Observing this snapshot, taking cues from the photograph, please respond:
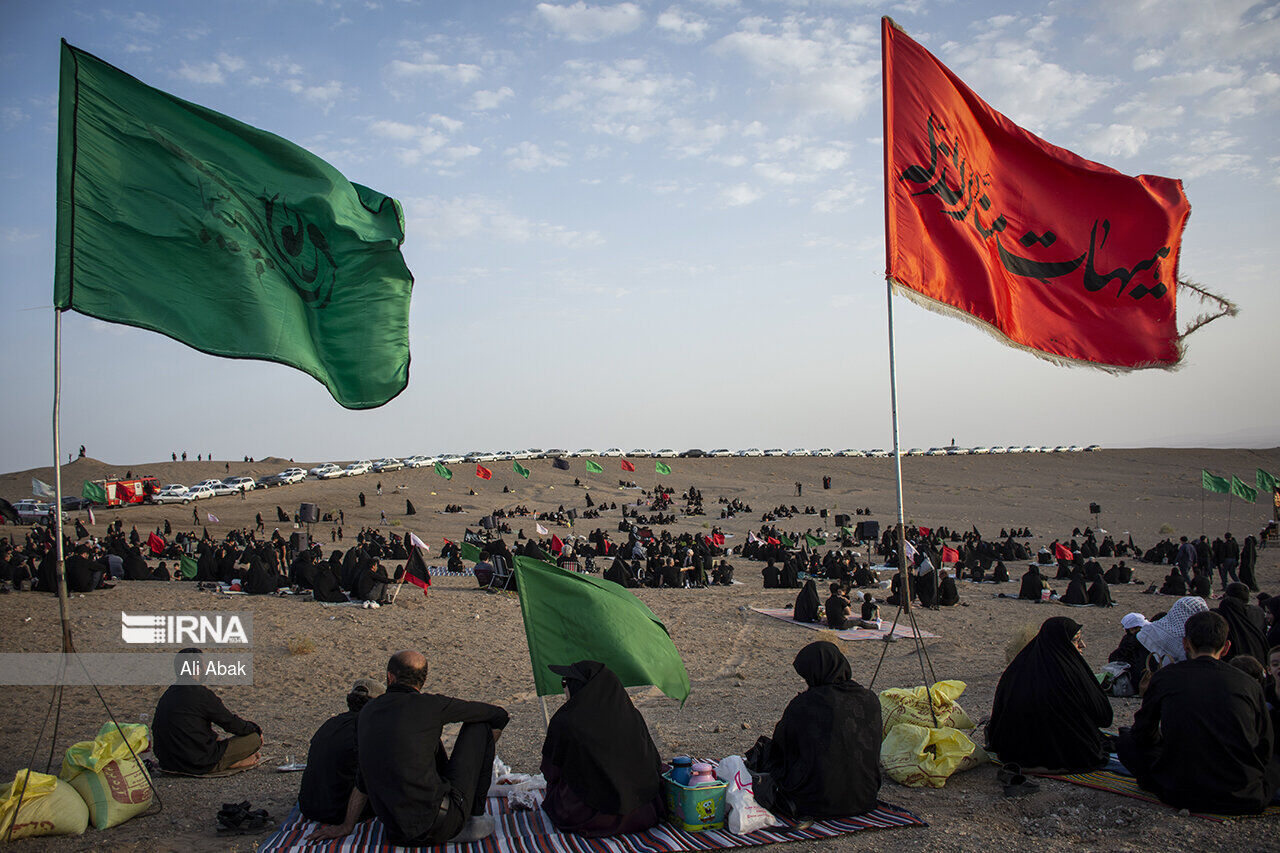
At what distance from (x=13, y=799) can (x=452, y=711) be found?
8.47ft

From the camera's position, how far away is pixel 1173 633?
6.29m

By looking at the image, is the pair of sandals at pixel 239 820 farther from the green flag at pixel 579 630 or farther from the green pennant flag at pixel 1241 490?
the green pennant flag at pixel 1241 490

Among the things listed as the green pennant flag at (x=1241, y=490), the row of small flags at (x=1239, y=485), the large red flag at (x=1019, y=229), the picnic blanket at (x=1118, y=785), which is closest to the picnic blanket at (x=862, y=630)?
the large red flag at (x=1019, y=229)

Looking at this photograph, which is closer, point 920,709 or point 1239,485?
point 920,709

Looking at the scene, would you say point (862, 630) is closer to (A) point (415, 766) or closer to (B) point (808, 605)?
(B) point (808, 605)

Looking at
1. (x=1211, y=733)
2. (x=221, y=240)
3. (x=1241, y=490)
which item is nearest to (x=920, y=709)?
(x=1211, y=733)

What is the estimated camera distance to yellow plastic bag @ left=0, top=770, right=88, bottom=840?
4.94m

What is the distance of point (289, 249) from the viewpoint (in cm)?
652

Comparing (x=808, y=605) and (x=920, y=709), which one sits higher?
(x=920, y=709)

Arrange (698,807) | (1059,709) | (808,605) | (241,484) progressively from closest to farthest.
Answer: (698,807), (1059,709), (808,605), (241,484)

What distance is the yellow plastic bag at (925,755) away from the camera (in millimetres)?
5707

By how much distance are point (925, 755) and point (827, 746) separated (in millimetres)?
1129

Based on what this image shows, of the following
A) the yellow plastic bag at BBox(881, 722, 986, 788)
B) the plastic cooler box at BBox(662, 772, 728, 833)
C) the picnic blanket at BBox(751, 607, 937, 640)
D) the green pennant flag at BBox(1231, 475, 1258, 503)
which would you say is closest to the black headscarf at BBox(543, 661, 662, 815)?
the plastic cooler box at BBox(662, 772, 728, 833)

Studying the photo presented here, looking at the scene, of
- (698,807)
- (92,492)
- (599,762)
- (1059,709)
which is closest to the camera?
(599,762)
